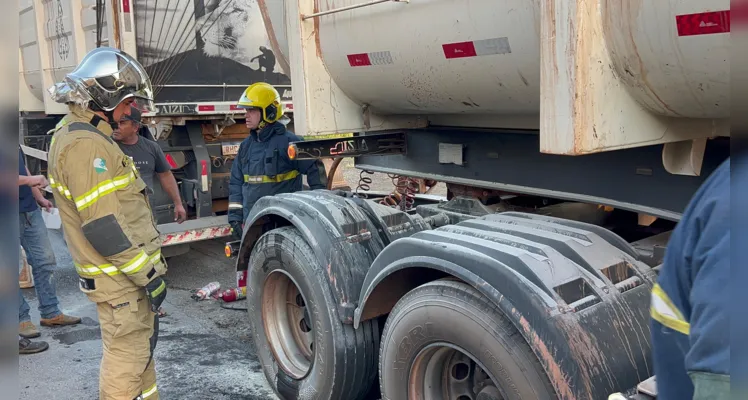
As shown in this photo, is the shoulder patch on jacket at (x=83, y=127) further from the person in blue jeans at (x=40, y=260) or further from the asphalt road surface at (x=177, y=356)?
the person in blue jeans at (x=40, y=260)

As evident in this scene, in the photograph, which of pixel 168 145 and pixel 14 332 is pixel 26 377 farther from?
pixel 14 332

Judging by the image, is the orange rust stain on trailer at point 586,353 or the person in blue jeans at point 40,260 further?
the person in blue jeans at point 40,260

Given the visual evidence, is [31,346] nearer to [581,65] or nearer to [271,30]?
[271,30]

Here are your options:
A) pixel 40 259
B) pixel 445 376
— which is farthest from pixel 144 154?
pixel 445 376

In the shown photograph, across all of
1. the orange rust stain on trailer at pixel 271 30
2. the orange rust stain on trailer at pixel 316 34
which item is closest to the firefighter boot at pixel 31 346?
the orange rust stain on trailer at pixel 271 30

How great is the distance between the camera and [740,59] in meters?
0.90

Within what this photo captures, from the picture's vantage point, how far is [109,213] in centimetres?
291

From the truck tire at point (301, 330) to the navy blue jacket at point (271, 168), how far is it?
1204 mm

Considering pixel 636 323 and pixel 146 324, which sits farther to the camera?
pixel 146 324

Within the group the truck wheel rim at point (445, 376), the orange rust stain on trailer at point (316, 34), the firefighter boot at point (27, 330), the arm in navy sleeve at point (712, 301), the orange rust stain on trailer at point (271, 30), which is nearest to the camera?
the arm in navy sleeve at point (712, 301)

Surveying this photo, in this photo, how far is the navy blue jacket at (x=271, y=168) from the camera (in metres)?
4.77

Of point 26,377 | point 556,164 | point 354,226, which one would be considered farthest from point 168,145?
point 556,164

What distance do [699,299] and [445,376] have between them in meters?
1.60

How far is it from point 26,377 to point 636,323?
3.83 metres
